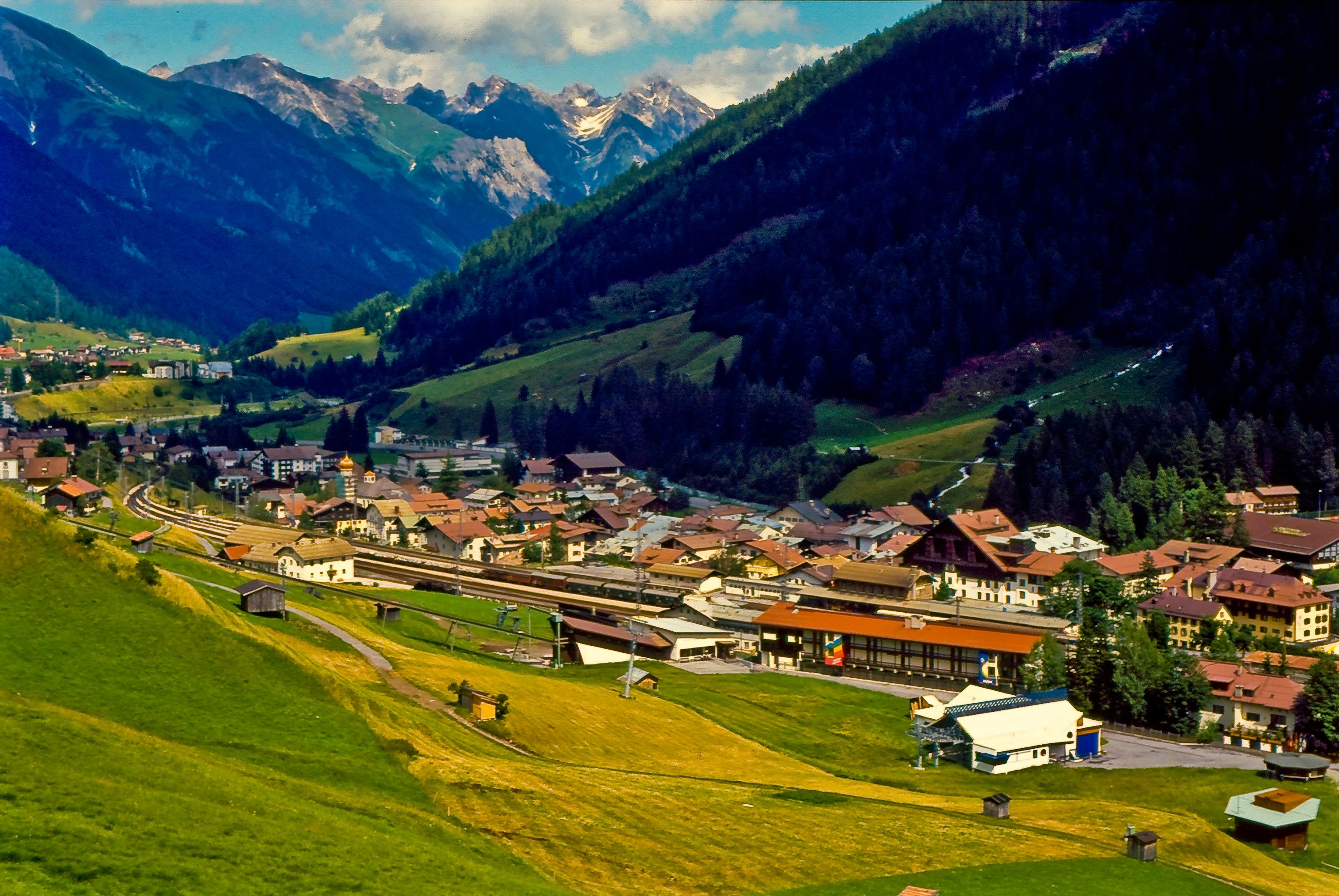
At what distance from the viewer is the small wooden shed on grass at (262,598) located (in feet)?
211

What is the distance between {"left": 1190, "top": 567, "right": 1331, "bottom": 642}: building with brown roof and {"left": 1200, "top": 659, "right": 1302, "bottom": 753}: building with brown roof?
1406 cm

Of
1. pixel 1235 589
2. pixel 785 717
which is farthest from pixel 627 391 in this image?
pixel 785 717

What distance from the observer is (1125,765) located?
210 feet

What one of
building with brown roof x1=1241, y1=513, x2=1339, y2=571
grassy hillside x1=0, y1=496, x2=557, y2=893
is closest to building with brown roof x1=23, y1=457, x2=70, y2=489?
grassy hillside x1=0, y1=496, x2=557, y2=893

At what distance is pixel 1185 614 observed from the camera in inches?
3492

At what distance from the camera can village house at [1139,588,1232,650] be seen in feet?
288

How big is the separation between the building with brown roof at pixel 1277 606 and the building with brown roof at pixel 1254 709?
14.1m

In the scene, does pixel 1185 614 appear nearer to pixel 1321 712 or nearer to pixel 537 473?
pixel 1321 712

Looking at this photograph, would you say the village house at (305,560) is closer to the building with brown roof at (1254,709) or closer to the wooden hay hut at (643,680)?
the wooden hay hut at (643,680)

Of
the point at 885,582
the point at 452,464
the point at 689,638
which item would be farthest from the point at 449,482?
the point at 689,638

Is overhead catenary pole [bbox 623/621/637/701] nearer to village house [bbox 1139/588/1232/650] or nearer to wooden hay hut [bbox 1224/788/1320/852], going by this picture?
wooden hay hut [bbox 1224/788/1320/852]

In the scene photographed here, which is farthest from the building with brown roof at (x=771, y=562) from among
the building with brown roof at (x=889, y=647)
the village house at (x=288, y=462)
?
the village house at (x=288, y=462)

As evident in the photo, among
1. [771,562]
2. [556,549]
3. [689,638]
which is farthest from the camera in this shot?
A: [556,549]

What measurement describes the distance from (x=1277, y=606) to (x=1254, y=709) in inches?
742
